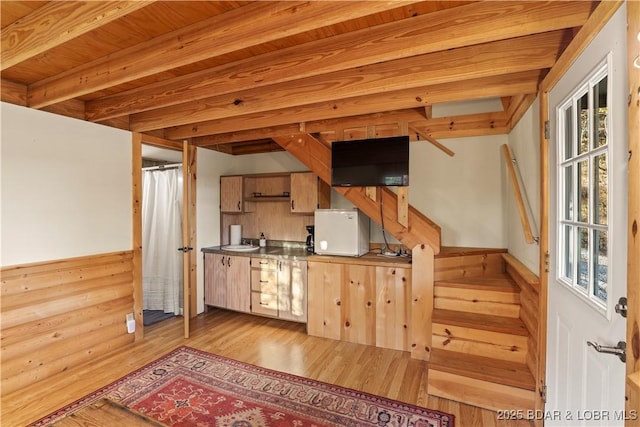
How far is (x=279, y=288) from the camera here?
363cm

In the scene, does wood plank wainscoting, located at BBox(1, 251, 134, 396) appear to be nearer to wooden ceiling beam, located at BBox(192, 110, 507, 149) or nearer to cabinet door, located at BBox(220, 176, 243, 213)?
cabinet door, located at BBox(220, 176, 243, 213)

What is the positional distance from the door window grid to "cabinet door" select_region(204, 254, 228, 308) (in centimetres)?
355

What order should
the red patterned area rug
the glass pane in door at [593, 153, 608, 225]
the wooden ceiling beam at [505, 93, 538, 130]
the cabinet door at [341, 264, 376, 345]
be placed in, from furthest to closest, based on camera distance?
the cabinet door at [341, 264, 376, 345] < the wooden ceiling beam at [505, 93, 538, 130] < the red patterned area rug < the glass pane in door at [593, 153, 608, 225]

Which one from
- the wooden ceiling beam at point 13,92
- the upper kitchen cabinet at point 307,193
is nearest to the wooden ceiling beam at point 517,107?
the upper kitchen cabinet at point 307,193

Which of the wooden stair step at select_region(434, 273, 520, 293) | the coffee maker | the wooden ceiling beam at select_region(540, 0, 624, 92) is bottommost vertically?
the wooden stair step at select_region(434, 273, 520, 293)

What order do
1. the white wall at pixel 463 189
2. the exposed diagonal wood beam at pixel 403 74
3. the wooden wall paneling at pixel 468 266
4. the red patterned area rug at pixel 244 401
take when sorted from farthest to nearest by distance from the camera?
1. the white wall at pixel 463 189
2. the wooden wall paneling at pixel 468 266
3. the red patterned area rug at pixel 244 401
4. the exposed diagonal wood beam at pixel 403 74

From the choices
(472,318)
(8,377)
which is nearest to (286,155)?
(472,318)

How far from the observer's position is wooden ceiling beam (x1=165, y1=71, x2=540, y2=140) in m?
2.08

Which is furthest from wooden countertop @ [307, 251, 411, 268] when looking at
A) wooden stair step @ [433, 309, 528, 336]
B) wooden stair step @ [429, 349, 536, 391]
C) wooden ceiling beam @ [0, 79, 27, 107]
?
wooden ceiling beam @ [0, 79, 27, 107]

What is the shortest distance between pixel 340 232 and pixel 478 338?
1633 millimetres

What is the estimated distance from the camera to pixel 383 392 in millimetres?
2312

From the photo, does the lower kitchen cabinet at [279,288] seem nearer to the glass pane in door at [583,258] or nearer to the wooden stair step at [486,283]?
the wooden stair step at [486,283]

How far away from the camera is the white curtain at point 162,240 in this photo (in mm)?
4082

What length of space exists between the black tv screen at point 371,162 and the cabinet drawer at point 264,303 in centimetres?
166
